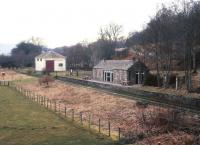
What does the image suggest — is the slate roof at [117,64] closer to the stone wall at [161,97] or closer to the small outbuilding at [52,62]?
the stone wall at [161,97]

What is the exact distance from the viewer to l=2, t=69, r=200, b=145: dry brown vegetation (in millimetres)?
19381

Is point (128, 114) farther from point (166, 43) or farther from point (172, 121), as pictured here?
point (166, 43)

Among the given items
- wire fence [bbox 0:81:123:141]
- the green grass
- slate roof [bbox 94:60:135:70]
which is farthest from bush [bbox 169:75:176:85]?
the green grass

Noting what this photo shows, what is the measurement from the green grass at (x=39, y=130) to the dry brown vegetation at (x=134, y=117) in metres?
2.17

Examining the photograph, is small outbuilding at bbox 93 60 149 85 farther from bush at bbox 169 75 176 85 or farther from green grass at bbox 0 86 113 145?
green grass at bbox 0 86 113 145

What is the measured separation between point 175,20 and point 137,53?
77.0 feet

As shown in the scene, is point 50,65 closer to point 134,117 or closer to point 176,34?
point 176,34

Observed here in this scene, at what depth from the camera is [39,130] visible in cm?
2469

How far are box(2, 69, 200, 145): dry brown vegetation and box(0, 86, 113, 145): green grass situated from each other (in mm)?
2174

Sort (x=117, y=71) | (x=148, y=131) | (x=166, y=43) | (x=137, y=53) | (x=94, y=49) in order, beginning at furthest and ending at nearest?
(x=94, y=49), (x=137, y=53), (x=117, y=71), (x=166, y=43), (x=148, y=131)

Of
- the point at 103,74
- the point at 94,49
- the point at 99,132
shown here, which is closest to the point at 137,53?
the point at 103,74

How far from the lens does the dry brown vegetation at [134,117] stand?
19.4m

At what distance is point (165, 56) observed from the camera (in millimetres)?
46469

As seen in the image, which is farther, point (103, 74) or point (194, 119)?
point (103, 74)
